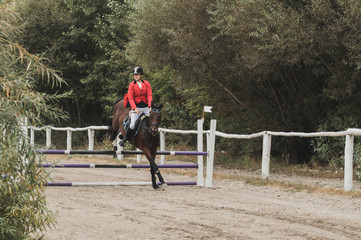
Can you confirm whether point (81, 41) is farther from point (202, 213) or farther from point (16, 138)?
point (16, 138)

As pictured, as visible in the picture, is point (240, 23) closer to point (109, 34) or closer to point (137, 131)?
point (137, 131)

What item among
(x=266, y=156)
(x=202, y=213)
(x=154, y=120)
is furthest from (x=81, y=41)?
(x=202, y=213)

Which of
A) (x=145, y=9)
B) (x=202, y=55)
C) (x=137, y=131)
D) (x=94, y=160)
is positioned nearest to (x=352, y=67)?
(x=202, y=55)

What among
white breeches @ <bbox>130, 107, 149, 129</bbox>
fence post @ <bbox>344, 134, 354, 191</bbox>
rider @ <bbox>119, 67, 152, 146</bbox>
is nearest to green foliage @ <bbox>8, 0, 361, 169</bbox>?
fence post @ <bbox>344, 134, 354, 191</bbox>

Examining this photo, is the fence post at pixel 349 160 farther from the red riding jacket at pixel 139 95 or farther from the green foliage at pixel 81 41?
the green foliage at pixel 81 41

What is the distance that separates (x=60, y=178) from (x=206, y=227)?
8.63 m

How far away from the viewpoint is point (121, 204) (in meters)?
10.6

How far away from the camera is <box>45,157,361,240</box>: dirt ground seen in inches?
308

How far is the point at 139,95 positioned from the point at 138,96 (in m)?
0.04

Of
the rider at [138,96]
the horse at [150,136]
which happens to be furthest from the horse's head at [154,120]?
the rider at [138,96]

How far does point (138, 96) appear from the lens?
13828 millimetres

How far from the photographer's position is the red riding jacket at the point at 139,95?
540 inches

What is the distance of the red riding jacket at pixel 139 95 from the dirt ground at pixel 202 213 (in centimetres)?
204

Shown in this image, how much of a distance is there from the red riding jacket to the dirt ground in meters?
2.04
